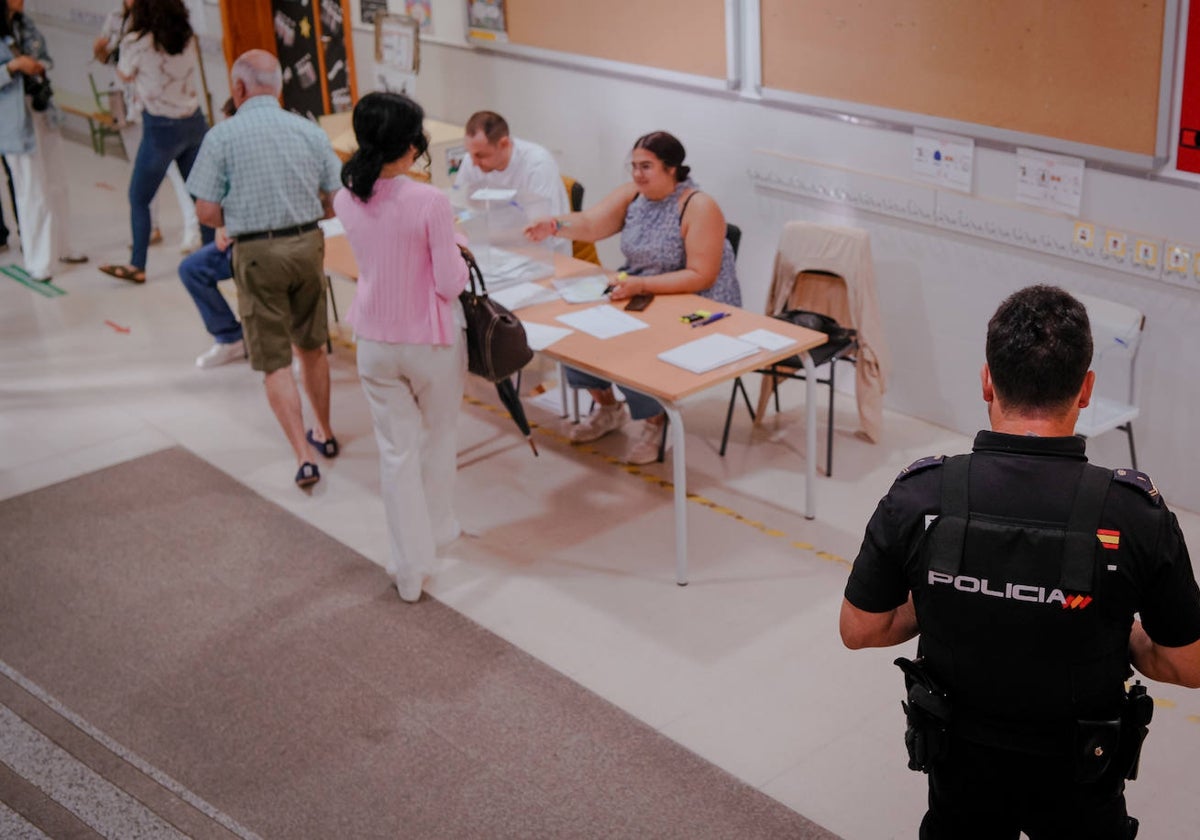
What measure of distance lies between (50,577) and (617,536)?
6.96 ft

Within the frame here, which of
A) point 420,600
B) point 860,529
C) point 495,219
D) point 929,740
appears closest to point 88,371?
point 495,219

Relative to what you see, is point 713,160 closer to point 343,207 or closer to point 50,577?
point 343,207

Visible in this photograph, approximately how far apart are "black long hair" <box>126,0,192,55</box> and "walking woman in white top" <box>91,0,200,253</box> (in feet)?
0.51

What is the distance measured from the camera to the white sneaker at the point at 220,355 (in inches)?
275

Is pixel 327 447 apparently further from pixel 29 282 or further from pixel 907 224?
pixel 29 282

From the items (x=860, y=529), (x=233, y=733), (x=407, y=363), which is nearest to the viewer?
(x=233, y=733)

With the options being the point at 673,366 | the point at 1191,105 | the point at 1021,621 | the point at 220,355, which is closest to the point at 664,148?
the point at 673,366

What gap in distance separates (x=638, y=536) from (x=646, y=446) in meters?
0.68

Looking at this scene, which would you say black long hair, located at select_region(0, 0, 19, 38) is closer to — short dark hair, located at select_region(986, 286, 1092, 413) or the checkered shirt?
the checkered shirt

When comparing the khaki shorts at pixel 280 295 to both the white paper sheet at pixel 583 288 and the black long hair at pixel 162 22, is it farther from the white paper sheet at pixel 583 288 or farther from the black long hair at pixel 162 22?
the black long hair at pixel 162 22

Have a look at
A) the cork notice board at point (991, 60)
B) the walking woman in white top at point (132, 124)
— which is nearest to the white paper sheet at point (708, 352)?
the cork notice board at point (991, 60)

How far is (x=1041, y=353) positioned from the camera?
2363 mm

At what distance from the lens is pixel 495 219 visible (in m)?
5.79

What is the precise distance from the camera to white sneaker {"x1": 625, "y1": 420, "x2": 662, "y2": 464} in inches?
228
